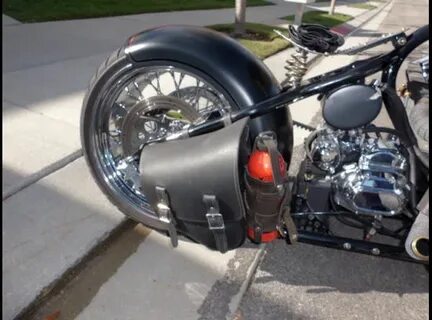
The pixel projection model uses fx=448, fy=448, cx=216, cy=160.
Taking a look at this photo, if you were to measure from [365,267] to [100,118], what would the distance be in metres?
1.77

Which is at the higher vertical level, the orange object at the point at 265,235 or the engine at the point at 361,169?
the engine at the point at 361,169

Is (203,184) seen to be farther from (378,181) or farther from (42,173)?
(42,173)

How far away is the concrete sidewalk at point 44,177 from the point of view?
235cm

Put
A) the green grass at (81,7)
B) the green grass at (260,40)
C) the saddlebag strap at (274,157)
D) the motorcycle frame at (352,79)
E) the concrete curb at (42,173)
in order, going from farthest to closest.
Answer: the green grass at (81,7)
the green grass at (260,40)
the concrete curb at (42,173)
the motorcycle frame at (352,79)
the saddlebag strap at (274,157)

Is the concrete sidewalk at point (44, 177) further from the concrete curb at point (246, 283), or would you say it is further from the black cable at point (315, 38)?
the black cable at point (315, 38)

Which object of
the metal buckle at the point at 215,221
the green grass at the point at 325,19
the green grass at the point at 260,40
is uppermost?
the metal buckle at the point at 215,221

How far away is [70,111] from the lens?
403 cm

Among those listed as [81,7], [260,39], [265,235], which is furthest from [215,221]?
[81,7]

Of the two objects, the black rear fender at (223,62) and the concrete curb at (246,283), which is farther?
the black rear fender at (223,62)

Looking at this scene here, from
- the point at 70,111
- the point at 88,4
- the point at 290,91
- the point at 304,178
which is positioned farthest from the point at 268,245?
the point at 88,4

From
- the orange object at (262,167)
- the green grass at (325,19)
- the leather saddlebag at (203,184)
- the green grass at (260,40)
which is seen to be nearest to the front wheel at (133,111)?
the leather saddlebag at (203,184)

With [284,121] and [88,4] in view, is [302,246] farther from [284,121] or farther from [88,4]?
[88,4]

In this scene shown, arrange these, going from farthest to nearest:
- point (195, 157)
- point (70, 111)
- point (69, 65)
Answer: point (69, 65) < point (70, 111) < point (195, 157)

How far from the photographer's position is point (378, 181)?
222cm
